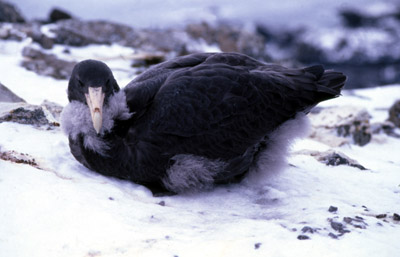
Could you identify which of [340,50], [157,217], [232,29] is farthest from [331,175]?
[340,50]

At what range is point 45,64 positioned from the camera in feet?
28.2

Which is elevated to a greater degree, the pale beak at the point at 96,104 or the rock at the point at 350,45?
the pale beak at the point at 96,104

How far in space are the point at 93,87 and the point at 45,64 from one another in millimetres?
5393

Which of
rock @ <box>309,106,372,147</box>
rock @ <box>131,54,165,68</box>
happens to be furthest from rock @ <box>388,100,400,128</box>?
rock @ <box>131,54,165,68</box>

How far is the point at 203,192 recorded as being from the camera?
3.93m

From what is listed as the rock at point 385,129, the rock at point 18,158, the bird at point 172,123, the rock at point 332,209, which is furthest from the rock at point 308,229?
the rock at point 385,129

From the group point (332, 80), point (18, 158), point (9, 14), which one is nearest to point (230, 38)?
point (9, 14)

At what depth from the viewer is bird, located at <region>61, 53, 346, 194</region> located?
371cm

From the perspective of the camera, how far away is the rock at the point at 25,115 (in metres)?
4.40

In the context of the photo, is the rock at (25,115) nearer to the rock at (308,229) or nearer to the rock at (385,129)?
the rock at (308,229)

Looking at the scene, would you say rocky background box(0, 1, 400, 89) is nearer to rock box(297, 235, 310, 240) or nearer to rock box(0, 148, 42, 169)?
rock box(0, 148, 42, 169)

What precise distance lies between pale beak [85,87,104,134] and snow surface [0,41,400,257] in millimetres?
493

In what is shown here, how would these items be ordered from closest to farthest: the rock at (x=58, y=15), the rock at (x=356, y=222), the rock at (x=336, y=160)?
the rock at (x=356, y=222) < the rock at (x=336, y=160) < the rock at (x=58, y=15)

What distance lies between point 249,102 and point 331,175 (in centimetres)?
122
